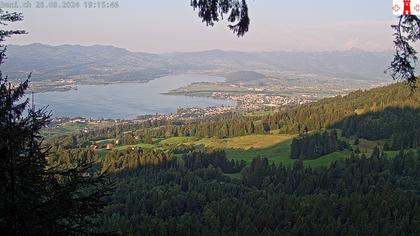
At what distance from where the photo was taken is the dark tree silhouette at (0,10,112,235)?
7.14 m

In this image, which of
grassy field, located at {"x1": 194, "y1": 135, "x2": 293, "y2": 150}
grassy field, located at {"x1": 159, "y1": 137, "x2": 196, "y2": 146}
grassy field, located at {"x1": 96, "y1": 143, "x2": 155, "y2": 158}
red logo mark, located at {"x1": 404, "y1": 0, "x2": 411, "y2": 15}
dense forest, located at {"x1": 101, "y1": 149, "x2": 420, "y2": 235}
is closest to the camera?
red logo mark, located at {"x1": 404, "y1": 0, "x2": 411, "y2": 15}

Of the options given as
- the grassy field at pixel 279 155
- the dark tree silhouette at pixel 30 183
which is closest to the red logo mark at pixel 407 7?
the dark tree silhouette at pixel 30 183

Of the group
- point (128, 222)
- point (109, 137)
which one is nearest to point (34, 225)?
point (128, 222)

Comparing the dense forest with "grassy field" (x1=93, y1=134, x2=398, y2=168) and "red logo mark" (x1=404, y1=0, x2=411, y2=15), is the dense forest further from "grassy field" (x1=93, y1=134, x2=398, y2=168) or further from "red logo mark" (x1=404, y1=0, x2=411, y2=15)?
"red logo mark" (x1=404, y1=0, x2=411, y2=15)

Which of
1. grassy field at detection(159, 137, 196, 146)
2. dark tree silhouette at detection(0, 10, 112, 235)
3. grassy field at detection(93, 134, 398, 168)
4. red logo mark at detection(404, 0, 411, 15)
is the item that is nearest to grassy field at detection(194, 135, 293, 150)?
grassy field at detection(93, 134, 398, 168)

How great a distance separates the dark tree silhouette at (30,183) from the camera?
281 inches

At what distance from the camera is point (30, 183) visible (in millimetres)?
7738

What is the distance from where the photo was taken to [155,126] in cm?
14725

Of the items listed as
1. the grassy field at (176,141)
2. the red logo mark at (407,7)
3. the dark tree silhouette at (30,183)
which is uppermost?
the red logo mark at (407,7)

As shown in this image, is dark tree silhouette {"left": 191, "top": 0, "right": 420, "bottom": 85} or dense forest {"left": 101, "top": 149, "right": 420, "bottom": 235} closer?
dark tree silhouette {"left": 191, "top": 0, "right": 420, "bottom": 85}

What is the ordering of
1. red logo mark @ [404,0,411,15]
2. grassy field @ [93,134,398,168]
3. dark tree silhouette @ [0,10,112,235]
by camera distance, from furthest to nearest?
grassy field @ [93,134,398,168] < red logo mark @ [404,0,411,15] < dark tree silhouette @ [0,10,112,235]

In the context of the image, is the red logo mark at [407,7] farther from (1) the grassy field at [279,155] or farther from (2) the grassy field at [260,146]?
(1) the grassy field at [279,155]

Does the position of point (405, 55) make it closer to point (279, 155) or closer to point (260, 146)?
point (279, 155)

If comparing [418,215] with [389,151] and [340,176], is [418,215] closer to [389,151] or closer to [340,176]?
[340,176]
